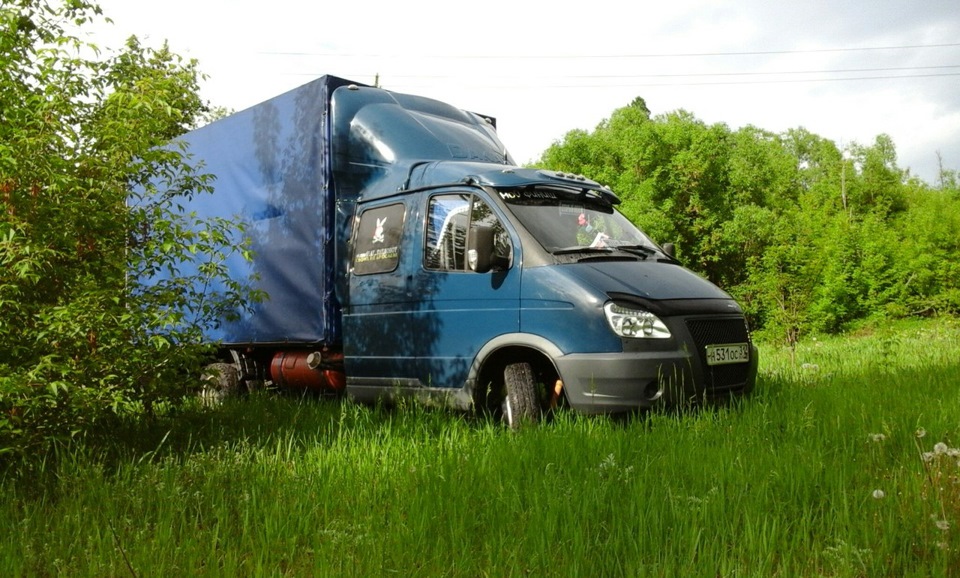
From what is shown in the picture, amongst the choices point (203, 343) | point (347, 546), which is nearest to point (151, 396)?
point (203, 343)

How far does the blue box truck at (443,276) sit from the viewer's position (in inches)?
219

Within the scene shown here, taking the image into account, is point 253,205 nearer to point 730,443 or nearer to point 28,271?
point 28,271

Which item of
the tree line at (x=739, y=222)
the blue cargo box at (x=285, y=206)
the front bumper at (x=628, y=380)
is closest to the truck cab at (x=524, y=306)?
the front bumper at (x=628, y=380)

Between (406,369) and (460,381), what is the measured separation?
2.34ft

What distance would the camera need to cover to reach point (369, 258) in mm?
7223

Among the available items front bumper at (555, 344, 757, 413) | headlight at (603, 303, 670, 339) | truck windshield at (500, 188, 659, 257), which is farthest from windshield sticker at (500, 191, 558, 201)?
front bumper at (555, 344, 757, 413)

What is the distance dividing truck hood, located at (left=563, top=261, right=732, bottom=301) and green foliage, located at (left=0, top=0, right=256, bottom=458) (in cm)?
272

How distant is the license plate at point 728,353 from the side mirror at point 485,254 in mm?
1743

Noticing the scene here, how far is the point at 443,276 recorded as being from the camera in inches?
257

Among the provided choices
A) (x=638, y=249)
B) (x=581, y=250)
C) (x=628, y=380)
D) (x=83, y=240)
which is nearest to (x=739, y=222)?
(x=638, y=249)

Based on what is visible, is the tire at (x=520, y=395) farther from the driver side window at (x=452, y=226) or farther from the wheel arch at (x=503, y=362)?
the driver side window at (x=452, y=226)

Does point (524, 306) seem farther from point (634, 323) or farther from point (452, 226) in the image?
point (452, 226)

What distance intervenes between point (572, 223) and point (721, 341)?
158 centimetres

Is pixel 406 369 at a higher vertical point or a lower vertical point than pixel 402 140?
lower
